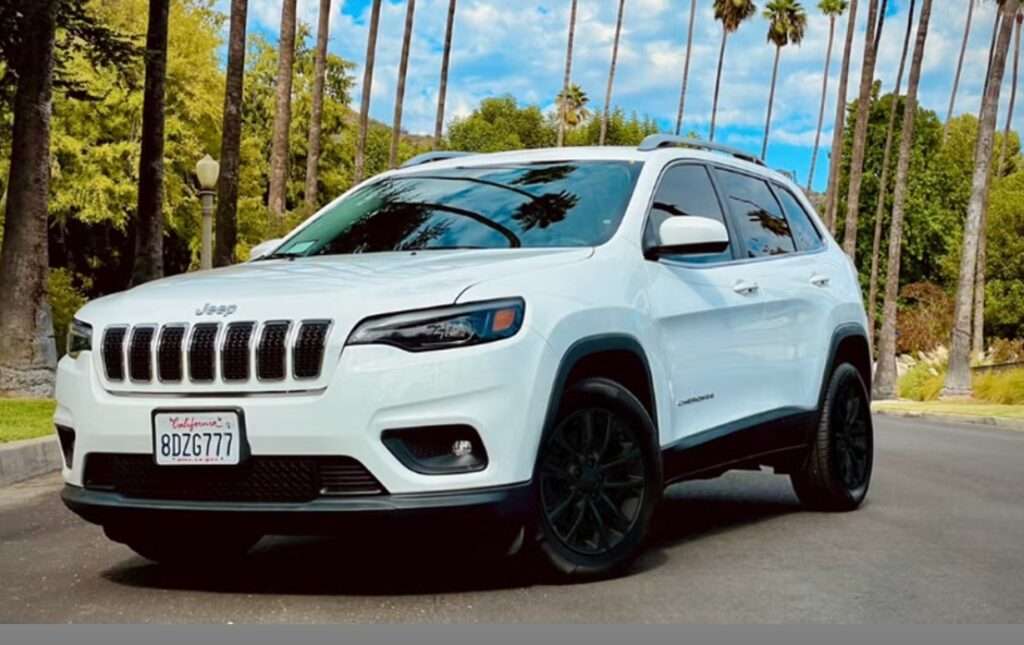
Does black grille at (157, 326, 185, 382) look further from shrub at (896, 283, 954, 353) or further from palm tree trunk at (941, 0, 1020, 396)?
shrub at (896, 283, 954, 353)

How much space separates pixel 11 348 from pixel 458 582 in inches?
507

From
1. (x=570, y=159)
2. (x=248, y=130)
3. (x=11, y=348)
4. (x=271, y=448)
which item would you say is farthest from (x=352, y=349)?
(x=248, y=130)

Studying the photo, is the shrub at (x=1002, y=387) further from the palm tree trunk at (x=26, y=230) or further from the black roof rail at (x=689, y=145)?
the black roof rail at (x=689, y=145)

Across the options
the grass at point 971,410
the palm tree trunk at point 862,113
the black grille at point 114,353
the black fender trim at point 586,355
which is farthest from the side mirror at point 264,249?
the palm tree trunk at point 862,113

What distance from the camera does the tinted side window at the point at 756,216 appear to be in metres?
8.16

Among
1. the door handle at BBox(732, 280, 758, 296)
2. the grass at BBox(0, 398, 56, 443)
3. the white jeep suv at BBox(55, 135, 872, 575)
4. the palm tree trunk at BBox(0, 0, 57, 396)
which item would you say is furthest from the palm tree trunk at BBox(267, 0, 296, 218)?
the white jeep suv at BBox(55, 135, 872, 575)

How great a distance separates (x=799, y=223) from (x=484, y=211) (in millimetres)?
2677

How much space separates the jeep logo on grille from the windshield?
4.27 ft

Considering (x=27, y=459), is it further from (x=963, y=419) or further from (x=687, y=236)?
(x=963, y=419)

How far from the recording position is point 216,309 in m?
5.81

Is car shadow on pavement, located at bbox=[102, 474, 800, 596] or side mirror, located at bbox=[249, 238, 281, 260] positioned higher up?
side mirror, located at bbox=[249, 238, 281, 260]

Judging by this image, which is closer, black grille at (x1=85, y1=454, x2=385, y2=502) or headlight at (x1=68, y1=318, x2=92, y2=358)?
black grille at (x1=85, y1=454, x2=385, y2=502)

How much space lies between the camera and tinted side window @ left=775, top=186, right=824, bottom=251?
8883 mm

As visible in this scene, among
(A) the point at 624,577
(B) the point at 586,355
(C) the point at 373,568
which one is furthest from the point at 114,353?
(A) the point at 624,577
